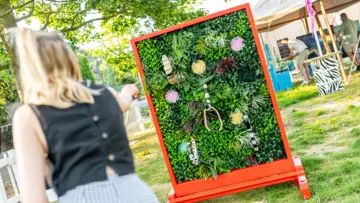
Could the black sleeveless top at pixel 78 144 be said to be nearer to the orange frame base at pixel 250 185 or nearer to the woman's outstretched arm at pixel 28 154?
the woman's outstretched arm at pixel 28 154

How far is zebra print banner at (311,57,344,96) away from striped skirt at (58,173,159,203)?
9878mm

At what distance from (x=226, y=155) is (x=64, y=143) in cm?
333

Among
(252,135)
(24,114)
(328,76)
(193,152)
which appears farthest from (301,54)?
(24,114)

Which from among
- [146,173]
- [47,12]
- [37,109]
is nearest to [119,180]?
[37,109]

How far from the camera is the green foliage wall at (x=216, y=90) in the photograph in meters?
4.72

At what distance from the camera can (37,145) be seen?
5.30 ft

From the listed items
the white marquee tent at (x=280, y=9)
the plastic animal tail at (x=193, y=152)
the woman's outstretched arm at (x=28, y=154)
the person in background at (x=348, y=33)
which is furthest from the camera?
the person in background at (x=348, y=33)

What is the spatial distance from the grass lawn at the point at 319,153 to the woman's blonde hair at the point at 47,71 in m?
3.04

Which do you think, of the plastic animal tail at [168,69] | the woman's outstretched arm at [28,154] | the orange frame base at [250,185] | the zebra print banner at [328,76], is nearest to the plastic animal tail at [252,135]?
the orange frame base at [250,185]

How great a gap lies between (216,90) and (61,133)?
3210mm

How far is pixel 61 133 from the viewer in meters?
1.65

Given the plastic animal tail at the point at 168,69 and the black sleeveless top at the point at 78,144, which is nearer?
the black sleeveless top at the point at 78,144

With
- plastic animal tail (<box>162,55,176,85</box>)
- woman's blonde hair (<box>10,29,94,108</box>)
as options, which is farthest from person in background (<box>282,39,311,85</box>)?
woman's blonde hair (<box>10,29,94,108</box>)

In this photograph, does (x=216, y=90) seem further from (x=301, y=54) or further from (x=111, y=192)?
(x=301, y=54)
